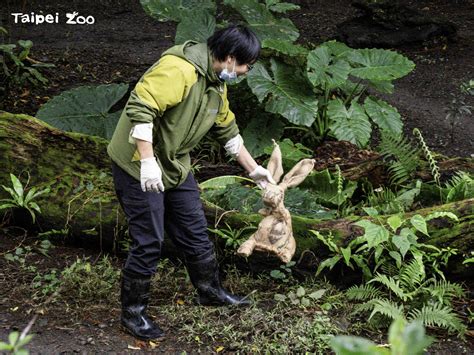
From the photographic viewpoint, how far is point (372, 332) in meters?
4.05

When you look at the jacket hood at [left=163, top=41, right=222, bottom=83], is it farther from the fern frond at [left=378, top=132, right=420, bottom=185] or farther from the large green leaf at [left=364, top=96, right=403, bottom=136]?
the large green leaf at [left=364, top=96, right=403, bottom=136]

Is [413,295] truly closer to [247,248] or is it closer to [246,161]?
[247,248]

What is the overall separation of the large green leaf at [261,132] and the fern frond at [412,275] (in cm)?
286

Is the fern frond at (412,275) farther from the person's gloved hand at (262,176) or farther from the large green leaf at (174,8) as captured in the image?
the large green leaf at (174,8)

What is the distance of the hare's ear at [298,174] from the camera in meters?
4.21

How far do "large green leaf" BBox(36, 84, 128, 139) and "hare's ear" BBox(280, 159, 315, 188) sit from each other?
9.05ft

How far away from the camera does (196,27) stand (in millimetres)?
7086

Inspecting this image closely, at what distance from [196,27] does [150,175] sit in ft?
12.7

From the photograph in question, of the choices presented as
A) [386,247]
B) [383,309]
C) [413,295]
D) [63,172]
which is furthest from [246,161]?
[63,172]

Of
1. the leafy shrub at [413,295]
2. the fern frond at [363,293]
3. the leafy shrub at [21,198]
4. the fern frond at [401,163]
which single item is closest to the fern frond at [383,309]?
the leafy shrub at [413,295]

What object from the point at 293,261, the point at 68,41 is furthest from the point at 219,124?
the point at 68,41

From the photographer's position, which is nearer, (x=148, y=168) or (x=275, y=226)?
(x=148, y=168)

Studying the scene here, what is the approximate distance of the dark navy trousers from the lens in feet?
12.3

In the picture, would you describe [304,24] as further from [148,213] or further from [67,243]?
[148,213]
